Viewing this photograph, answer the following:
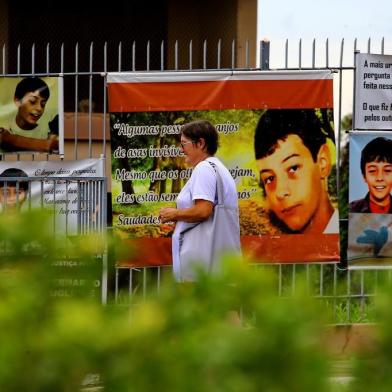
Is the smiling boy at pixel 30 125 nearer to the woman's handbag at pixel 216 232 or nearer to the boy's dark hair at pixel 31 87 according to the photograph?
the boy's dark hair at pixel 31 87

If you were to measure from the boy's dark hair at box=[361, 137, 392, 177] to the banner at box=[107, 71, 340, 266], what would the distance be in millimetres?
235

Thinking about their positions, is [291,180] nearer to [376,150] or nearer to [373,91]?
[376,150]

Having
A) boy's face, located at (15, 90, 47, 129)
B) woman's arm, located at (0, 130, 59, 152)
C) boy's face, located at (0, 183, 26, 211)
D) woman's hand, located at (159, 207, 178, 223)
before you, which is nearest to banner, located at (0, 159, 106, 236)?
boy's face, located at (0, 183, 26, 211)

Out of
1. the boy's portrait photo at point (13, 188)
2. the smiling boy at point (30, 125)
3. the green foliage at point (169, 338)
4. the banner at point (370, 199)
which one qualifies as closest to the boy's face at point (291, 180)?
the banner at point (370, 199)

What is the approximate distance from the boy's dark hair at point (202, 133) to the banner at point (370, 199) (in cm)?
178

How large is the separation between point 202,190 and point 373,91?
2.21m

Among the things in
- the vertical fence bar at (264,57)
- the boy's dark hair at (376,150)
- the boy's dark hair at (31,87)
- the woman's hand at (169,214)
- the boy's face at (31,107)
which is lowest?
the woman's hand at (169,214)

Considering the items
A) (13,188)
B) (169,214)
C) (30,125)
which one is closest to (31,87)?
(30,125)

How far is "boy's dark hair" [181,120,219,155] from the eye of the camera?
7.68 meters

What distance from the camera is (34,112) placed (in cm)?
923

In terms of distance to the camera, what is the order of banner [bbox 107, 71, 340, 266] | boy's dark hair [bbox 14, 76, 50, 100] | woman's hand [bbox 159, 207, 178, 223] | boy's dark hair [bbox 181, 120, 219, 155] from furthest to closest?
boy's dark hair [bbox 14, 76, 50, 100] < banner [bbox 107, 71, 340, 266] < boy's dark hair [bbox 181, 120, 219, 155] < woman's hand [bbox 159, 207, 178, 223]

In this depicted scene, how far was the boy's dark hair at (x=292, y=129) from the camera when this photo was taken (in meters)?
9.15

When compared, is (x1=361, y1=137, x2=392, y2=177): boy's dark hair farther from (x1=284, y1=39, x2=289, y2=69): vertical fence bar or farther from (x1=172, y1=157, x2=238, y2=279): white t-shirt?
(x1=172, y1=157, x2=238, y2=279): white t-shirt

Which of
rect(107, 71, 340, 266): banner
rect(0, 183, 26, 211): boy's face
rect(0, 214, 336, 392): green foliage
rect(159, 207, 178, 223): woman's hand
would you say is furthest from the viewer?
rect(107, 71, 340, 266): banner
